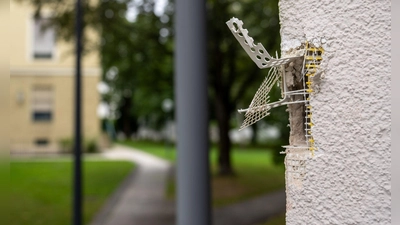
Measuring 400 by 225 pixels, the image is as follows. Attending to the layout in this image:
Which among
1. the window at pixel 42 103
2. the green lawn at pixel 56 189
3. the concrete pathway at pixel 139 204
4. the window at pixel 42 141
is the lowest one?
the concrete pathway at pixel 139 204

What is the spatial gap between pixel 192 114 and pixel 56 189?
13.0 m

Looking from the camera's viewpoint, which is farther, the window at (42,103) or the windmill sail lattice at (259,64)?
the window at (42,103)

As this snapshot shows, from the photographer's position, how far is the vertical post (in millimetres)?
2924

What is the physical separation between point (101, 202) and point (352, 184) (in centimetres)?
1249

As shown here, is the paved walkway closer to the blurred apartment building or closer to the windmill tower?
the windmill tower

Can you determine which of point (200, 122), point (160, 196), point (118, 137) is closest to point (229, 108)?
point (160, 196)

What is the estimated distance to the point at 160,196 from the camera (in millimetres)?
14703

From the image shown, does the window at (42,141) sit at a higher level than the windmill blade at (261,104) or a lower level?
lower

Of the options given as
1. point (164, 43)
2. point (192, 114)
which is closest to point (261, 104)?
point (192, 114)

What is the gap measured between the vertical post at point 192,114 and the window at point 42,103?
82.5 ft

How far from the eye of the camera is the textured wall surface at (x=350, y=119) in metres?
1.12

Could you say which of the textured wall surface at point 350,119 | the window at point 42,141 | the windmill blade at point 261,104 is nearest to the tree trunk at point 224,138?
the window at point 42,141

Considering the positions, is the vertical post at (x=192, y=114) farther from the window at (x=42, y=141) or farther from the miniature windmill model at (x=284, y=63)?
the window at (x=42, y=141)

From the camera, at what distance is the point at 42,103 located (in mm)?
28578
